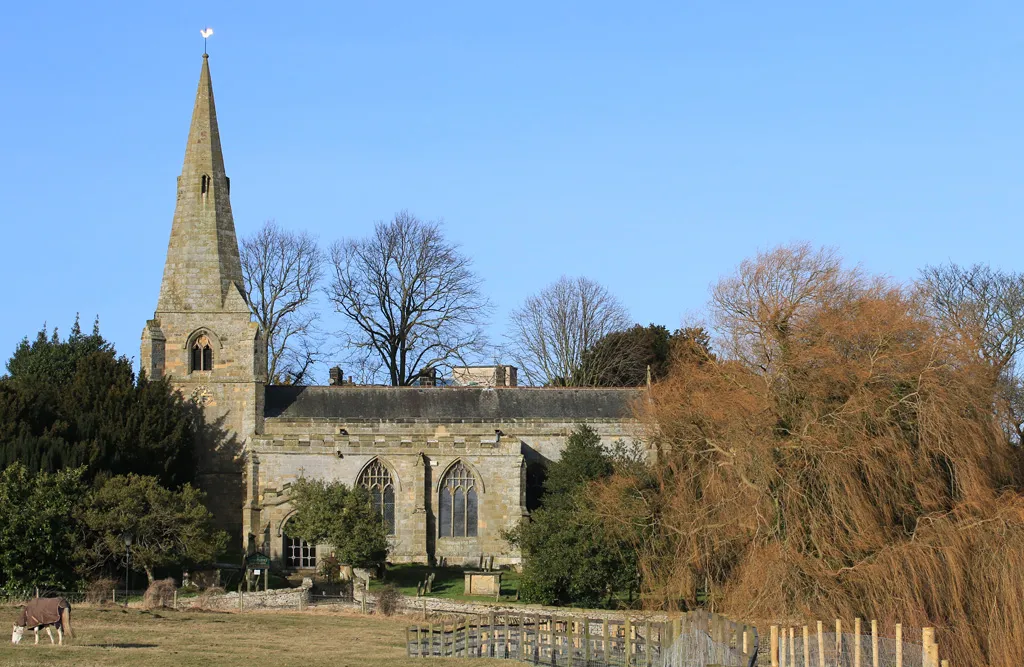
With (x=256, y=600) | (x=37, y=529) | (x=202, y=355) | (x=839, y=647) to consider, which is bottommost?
(x=839, y=647)

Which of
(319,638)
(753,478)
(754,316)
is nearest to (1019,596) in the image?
(753,478)

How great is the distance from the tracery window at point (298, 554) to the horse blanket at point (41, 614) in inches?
731

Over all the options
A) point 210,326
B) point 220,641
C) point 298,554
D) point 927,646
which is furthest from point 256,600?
point 927,646

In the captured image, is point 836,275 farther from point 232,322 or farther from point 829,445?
point 232,322

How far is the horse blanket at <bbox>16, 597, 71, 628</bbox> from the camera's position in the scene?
2830cm

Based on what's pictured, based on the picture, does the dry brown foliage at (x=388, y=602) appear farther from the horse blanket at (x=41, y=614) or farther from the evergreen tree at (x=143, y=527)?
the horse blanket at (x=41, y=614)

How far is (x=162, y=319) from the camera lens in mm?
51219

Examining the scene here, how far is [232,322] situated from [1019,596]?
31481 millimetres

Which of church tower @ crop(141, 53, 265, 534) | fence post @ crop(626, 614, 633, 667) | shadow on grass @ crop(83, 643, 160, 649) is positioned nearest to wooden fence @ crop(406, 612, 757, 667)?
fence post @ crop(626, 614, 633, 667)

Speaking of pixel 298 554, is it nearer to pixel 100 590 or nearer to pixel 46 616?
pixel 100 590

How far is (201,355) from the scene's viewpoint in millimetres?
51125

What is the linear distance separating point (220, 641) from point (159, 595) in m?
7.69

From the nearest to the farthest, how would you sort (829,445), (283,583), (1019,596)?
1. (1019,596)
2. (829,445)
3. (283,583)

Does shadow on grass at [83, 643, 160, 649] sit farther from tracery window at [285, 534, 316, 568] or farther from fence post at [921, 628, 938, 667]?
tracery window at [285, 534, 316, 568]
